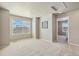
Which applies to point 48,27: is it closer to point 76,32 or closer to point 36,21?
point 36,21

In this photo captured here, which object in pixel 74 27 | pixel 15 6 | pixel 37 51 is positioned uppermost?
pixel 15 6

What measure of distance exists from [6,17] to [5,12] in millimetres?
250

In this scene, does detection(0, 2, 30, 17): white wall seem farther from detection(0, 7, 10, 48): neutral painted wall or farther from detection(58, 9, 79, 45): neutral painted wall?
detection(58, 9, 79, 45): neutral painted wall

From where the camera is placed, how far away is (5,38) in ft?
15.0

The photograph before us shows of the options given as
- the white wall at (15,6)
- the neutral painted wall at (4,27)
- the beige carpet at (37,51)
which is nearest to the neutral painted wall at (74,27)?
the beige carpet at (37,51)

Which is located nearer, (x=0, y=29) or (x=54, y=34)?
(x=0, y=29)

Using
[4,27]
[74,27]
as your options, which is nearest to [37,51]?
[4,27]

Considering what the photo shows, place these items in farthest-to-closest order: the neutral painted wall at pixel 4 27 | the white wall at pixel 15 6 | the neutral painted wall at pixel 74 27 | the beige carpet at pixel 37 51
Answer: the neutral painted wall at pixel 74 27 < the neutral painted wall at pixel 4 27 < the white wall at pixel 15 6 < the beige carpet at pixel 37 51

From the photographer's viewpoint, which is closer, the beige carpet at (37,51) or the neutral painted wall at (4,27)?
the beige carpet at (37,51)

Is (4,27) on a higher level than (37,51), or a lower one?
higher

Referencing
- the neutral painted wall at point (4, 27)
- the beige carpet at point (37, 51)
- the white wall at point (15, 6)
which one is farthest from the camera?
the neutral painted wall at point (4, 27)

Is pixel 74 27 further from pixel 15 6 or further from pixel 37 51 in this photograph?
pixel 15 6

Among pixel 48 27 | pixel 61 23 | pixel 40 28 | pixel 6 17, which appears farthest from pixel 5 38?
pixel 61 23

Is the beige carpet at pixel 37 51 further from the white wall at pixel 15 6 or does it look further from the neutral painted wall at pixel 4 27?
the white wall at pixel 15 6
